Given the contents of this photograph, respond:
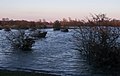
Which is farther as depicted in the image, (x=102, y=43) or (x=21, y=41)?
(x=21, y=41)

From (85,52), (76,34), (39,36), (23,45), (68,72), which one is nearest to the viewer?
(68,72)

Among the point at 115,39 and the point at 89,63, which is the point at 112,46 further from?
the point at 89,63

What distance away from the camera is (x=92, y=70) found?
68.5 feet

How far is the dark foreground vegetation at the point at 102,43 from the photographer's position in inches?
816

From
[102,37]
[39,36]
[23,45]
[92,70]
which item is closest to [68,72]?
[92,70]

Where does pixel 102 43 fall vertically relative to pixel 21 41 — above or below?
above

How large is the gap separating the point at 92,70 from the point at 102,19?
12.1ft

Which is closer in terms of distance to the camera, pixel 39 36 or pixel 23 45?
pixel 23 45

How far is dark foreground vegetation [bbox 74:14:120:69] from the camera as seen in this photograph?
68.0 feet

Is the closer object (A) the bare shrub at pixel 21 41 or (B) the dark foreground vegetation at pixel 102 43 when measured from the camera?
(B) the dark foreground vegetation at pixel 102 43

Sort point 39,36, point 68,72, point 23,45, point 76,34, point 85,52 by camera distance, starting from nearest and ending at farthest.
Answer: point 68,72, point 85,52, point 76,34, point 23,45, point 39,36

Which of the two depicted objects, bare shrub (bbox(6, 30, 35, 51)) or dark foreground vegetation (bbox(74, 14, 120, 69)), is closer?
dark foreground vegetation (bbox(74, 14, 120, 69))

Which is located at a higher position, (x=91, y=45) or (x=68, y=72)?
(x=91, y=45)

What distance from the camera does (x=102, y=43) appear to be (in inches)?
827
